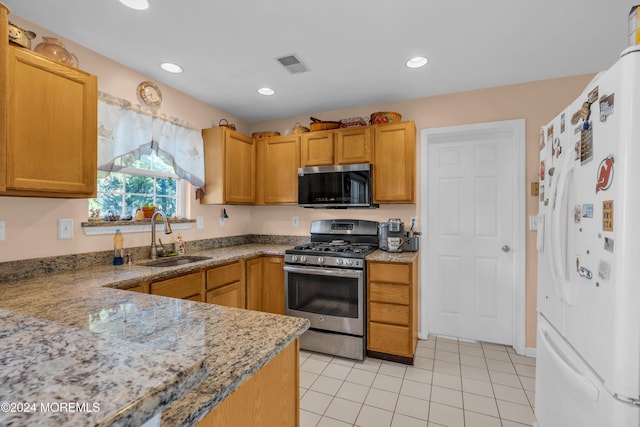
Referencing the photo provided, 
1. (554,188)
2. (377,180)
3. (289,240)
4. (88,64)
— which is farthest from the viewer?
(289,240)

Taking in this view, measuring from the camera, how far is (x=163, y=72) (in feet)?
8.20

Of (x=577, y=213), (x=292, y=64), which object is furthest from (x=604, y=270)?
(x=292, y=64)

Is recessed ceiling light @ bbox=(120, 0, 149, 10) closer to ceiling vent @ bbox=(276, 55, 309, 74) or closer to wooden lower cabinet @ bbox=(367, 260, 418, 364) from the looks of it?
ceiling vent @ bbox=(276, 55, 309, 74)

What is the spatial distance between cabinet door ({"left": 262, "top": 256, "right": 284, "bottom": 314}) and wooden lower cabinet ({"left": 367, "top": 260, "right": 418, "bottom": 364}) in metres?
0.92

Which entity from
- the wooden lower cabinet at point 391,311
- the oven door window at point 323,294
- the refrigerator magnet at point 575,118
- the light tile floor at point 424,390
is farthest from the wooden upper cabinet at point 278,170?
the refrigerator magnet at point 575,118

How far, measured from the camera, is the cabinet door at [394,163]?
9.30 ft

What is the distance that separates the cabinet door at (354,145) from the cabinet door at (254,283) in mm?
1358

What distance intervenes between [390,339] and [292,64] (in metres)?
2.42

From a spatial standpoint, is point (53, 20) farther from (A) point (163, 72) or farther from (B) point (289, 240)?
(B) point (289, 240)

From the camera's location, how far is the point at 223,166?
304 cm

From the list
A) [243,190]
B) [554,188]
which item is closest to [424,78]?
[554,188]

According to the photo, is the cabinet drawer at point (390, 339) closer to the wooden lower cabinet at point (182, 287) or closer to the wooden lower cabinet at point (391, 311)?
the wooden lower cabinet at point (391, 311)

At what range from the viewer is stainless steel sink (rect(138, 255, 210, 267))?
95.4 inches

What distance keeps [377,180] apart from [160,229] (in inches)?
82.6
